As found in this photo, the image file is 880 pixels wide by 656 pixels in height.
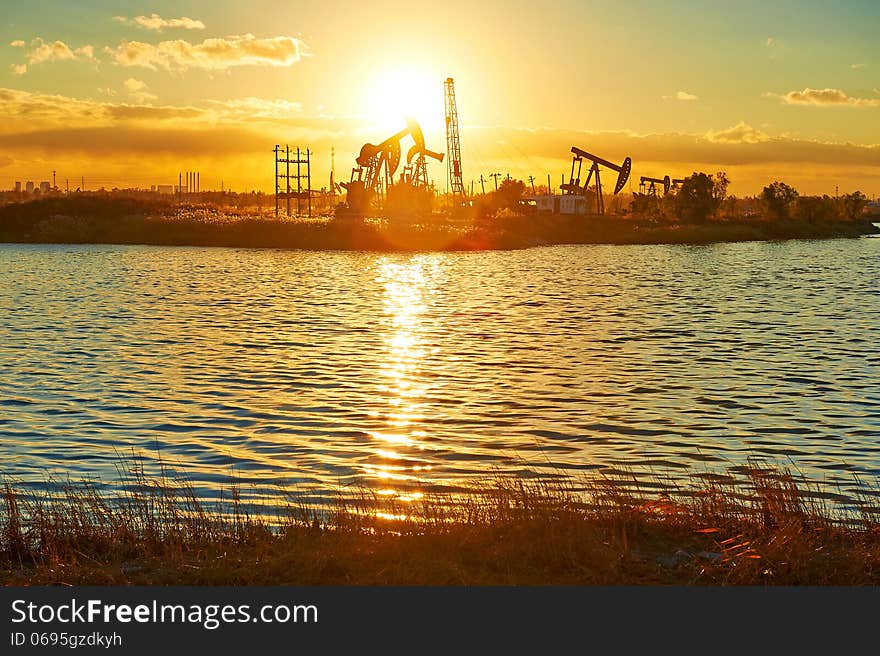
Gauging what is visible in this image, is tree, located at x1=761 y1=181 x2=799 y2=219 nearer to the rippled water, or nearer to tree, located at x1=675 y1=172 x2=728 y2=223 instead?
tree, located at x1=675 y1=172 x2=728 y2=223

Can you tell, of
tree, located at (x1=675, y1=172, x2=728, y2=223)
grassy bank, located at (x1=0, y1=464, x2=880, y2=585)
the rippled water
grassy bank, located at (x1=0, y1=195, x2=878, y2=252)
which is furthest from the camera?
tree, located at (x1=675, y1=172, x2=728, y2=223)

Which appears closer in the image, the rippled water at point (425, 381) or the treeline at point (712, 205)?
the rippled water at point (425, 381)

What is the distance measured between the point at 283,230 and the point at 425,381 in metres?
86.7

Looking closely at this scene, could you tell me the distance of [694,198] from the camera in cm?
16975

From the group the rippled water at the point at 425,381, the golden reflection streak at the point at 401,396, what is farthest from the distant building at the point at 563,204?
the golden reflection streak at the point at 401,396

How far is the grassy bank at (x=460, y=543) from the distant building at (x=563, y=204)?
510 feet

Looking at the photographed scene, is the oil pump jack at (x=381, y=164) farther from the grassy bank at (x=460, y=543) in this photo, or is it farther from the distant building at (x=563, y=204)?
the grassy bank at (x=460, y=543)

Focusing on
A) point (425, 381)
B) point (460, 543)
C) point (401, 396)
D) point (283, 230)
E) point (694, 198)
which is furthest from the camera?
point (694, 198)

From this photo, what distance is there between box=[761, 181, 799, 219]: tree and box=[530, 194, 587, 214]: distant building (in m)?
44.7

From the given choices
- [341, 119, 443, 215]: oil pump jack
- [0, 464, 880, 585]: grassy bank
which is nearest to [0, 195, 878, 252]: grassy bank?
[341, 119, 443, 215]: oil pump jack

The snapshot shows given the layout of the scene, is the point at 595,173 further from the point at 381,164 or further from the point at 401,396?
the point at 401,396

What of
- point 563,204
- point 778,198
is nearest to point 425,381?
point 563,204

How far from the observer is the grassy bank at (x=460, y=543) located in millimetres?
9750

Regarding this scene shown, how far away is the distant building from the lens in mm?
170375
